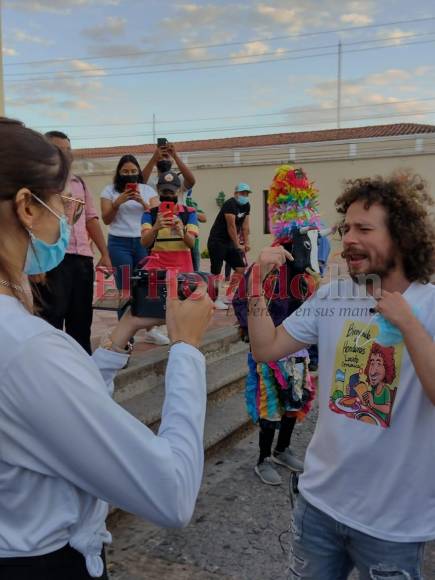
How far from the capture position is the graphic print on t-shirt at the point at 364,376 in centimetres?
168

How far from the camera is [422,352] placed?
1.55 meters

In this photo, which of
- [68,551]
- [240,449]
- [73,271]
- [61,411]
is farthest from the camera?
[240,449]

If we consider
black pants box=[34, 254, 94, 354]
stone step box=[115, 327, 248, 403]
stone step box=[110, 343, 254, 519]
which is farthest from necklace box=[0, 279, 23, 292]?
stone step box=[115, 327, 248, 403]

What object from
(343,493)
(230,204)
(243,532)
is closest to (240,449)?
(243,532)

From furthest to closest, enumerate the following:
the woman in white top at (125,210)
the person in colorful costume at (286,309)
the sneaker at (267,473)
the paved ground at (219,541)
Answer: the woman in white top at (125,210) → the sneaker at (267,473) → the person in colorful costume at (286,309) → the paved ground at (219,541)

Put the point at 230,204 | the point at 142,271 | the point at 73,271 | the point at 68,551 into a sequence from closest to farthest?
the point at 68,551, the point at 142,271, the point at 73,271, the point at 230,204

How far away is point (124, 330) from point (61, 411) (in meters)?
0.76

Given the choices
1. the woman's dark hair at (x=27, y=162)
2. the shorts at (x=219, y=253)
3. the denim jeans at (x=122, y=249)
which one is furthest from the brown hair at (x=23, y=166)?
the shorts at (x=219, y=253)

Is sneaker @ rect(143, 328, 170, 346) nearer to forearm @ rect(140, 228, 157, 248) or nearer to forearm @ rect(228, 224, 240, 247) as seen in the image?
forearm @ rect(140, 228, 157, 248)

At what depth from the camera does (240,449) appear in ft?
14.1

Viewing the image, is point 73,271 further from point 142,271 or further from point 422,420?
point 422,420

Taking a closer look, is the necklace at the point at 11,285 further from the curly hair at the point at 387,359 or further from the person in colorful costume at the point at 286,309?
the person in colorful costume at the point at 286,309

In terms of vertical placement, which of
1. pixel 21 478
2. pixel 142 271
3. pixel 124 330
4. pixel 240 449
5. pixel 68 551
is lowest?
pixel 240 449

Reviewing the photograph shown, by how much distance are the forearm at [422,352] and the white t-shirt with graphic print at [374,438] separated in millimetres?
101
